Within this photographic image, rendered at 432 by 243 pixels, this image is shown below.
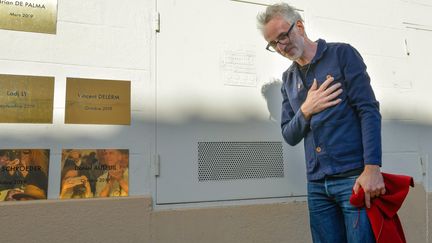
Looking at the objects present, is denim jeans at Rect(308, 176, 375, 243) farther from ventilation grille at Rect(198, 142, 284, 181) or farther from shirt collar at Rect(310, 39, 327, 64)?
ventilation grille at Rect(198, 142, 284, 181)

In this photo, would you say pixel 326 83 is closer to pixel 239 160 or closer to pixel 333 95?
pixel 333 95

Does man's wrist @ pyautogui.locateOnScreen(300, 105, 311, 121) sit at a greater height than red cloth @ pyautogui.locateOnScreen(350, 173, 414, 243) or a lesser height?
greater

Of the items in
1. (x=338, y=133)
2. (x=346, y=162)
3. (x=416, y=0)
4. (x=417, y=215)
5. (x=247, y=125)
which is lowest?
(x=417, y=215)

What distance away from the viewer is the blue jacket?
5.70 feet

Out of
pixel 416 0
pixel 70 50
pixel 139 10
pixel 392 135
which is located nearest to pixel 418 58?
pixel 416 0

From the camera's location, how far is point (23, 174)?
8.29 feet

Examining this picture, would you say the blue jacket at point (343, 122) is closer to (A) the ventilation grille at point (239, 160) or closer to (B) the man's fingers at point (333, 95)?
(B) the man's fingers at point (333, 95)

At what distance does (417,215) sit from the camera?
3490 millimetres

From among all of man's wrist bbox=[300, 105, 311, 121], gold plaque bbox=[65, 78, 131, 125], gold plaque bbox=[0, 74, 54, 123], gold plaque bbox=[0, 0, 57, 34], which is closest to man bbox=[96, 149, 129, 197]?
gold plaque bbox=[65, 78, 131, 125]

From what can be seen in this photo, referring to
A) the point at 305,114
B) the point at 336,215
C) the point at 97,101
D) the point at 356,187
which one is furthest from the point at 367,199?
the point at 97,101

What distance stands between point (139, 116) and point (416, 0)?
309 centimetres

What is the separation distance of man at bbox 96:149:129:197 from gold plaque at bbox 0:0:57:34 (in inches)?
38.8

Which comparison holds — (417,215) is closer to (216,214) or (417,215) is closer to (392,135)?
(392,135)

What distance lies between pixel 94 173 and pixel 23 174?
45 centimetres
